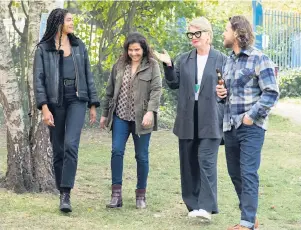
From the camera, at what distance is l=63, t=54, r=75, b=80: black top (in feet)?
23.7

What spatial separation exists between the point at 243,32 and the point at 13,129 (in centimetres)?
269

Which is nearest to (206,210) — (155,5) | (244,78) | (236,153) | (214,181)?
(214,181)

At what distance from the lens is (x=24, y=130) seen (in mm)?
8008

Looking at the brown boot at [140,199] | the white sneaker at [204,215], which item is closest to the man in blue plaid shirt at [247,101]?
the white sneaker at [204,215]

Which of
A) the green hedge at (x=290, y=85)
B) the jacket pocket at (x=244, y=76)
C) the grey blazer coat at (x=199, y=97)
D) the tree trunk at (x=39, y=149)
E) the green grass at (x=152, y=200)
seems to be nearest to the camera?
the jacket pocket at (x=244, y=76)

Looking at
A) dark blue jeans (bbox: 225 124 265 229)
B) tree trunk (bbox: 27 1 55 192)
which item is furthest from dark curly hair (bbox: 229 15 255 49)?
tree trunk (bbox: 27 1 55 192)

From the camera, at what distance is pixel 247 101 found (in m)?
6.53

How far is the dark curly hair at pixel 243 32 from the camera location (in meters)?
6.54

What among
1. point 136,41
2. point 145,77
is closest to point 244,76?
point 145,77

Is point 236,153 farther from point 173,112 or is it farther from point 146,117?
point 173,112

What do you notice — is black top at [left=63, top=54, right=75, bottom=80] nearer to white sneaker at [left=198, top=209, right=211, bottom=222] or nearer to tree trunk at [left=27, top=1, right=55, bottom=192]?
tree trunk at [left=27, top=1, right=55, bottom=192]

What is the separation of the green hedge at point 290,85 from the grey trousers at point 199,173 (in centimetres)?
1633

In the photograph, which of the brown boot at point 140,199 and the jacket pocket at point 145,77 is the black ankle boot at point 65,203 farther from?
the jacket pocket at point 145,77

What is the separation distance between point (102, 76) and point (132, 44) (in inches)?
314
